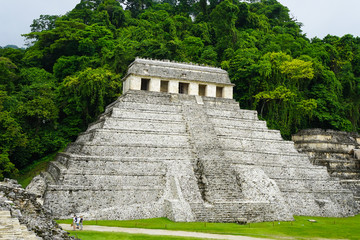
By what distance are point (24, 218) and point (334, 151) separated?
27.3 metres

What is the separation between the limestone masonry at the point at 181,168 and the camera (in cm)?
1686

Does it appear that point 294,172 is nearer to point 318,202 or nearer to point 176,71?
point 318,202

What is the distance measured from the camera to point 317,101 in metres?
36.0

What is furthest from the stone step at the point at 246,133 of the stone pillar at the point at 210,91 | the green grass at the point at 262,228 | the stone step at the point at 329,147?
the green grass at the point at 262,228

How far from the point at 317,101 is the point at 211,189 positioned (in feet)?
74.0

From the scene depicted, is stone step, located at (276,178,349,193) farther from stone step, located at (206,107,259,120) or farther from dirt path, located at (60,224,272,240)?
dirt path, located at (60,224,272,240)

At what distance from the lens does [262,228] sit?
15594 millimetres

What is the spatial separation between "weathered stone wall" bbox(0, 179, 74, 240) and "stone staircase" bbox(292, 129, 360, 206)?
900 inches

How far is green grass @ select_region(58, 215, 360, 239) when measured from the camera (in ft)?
47.2

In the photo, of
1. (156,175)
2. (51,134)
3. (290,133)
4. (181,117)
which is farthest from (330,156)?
(51,134)

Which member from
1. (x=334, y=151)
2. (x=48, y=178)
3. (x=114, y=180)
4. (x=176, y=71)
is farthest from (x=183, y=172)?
(x=334, y=151)

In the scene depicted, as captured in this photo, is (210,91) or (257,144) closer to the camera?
(257,144)

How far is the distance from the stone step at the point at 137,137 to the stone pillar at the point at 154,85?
247 inches

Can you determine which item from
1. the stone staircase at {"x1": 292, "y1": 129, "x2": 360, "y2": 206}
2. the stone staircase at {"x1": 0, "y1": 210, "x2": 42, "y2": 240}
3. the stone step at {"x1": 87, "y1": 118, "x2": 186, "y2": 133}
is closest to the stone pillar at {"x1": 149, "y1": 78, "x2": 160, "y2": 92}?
the stone step at {"x1": 87, "y1": 118, "x2": 186, "y2": 133}
